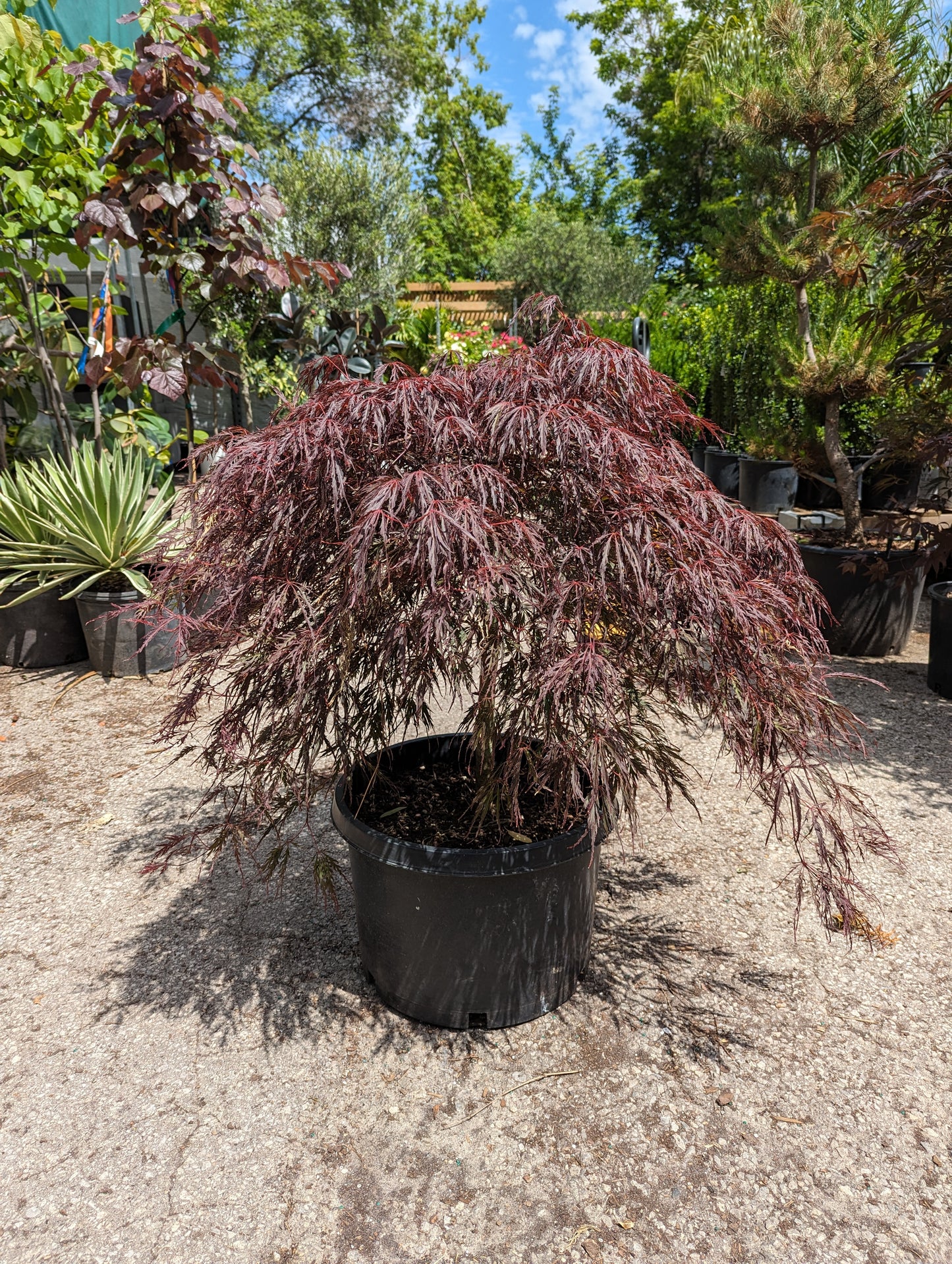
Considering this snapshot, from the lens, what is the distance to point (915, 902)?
2436mm

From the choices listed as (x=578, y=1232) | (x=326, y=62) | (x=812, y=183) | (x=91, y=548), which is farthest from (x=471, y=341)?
(x=326, y=62)

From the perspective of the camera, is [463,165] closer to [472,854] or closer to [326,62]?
[326,62]

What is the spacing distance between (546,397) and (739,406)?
8.11 m

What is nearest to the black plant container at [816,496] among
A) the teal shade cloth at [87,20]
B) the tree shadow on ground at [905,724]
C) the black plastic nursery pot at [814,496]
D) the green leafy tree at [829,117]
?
the black plastic nursery pot at [814,496]

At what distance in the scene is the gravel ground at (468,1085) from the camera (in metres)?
1.47

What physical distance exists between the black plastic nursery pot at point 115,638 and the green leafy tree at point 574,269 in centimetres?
1414

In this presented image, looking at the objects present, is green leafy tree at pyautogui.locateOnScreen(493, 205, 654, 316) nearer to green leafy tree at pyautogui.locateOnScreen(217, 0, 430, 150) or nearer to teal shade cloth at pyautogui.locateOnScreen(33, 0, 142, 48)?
green leafy tree at pyautogui.locateOnScreen(217, 0, 430, 150)

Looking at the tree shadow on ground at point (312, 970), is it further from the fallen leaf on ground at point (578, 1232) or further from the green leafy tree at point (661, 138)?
the green leafy tree at point (661, 138)

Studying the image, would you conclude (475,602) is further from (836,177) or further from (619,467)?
(836,177)

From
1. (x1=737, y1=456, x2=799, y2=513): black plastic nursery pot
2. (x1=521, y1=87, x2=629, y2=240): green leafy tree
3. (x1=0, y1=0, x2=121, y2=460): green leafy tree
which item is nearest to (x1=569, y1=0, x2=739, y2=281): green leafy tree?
(x1=521, y1=87, x2=629, y2=240): green leafy tree

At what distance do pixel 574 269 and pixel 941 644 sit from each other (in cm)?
1463

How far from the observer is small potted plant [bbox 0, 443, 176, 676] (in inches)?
159

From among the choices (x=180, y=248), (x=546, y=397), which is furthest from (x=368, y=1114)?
(x=180, y=248)

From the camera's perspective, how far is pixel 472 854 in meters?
1.75
